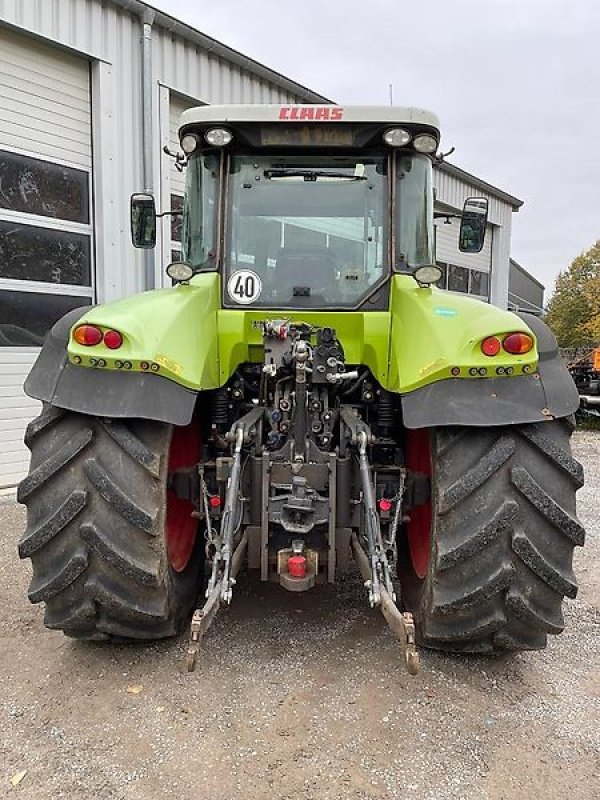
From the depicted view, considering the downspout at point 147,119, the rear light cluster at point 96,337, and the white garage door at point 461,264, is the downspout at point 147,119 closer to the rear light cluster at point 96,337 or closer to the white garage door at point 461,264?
the rear light cluster at point 96,337

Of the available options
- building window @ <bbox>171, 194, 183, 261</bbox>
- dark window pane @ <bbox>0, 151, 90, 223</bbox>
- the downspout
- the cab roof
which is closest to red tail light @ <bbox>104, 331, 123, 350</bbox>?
the cab roof

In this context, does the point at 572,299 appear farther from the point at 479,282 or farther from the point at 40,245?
the point at 40,245

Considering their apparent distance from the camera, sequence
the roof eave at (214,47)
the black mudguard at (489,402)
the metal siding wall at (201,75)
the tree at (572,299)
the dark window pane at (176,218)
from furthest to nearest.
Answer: the tree at (572,299), the dark window pane at (176,218), the metal siding wall at (201,75), the roof eave at (214,47), the black mudguard at (489,402)

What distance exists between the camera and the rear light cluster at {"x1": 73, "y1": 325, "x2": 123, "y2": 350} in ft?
9.16

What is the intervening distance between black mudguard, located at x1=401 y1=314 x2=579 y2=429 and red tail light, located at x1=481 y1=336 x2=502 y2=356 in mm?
106

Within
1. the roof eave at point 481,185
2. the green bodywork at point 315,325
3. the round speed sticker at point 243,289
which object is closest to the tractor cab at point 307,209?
the round speed sticker at point 243,289

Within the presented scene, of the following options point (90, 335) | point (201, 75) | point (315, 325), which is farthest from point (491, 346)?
point (201, 75)

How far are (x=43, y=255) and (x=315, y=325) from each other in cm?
472

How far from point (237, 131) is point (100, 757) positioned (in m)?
2.83

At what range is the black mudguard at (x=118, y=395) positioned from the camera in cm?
274

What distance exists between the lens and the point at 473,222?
14.0ft

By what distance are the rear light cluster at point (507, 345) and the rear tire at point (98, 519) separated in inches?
52.4

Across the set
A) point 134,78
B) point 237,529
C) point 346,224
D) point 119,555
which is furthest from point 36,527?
point 134,78

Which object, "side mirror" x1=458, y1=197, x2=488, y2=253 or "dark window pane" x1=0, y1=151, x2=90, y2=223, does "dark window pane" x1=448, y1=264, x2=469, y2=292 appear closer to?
"dark window pane" x1=0, y1=151, x2=90, y2=223
